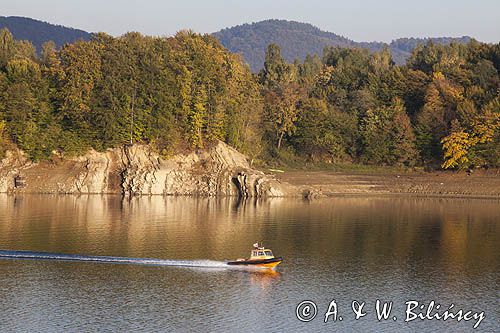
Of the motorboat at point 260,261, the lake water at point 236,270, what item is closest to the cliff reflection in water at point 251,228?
the lake water at point 236,270

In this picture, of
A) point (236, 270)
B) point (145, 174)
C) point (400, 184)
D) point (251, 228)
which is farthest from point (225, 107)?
point (236, 270)

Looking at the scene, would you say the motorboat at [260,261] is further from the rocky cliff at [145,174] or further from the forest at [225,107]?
the forest at [225,107]

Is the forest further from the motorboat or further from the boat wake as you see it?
the motorboat

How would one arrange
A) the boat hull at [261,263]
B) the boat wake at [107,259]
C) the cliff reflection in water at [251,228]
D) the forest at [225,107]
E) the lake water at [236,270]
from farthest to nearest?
the forest at [225,107] < the cliff reflection in water at [251,228] < the boat wake at [107,259] < the boat hull at [261,263] < the lake water at [236,270]

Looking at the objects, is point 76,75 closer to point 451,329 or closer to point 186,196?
point 186,196

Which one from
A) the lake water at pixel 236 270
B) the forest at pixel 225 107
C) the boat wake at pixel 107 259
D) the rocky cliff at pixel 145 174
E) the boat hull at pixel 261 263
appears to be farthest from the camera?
the forest at pixel 225 107

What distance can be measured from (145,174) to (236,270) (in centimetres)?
5651

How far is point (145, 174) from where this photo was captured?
10856cm

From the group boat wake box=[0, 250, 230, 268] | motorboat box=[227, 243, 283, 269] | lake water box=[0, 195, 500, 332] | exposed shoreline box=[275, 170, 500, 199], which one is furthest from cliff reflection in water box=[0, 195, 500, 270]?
exposed shoreline box=[275, 170, 500, 199]

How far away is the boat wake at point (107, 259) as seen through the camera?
54.8 m

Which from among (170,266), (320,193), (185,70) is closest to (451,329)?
(170,266)

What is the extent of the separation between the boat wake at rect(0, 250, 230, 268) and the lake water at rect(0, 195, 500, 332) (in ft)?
0.71

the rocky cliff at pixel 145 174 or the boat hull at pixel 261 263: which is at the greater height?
the rocky cliff at pixel 145 174

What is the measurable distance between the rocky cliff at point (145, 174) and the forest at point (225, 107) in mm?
1566
